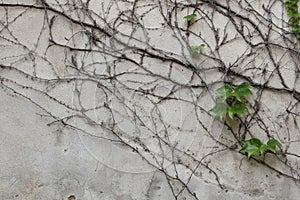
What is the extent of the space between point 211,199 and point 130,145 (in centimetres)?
61

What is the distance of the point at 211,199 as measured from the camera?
Answer: 2.41 meters

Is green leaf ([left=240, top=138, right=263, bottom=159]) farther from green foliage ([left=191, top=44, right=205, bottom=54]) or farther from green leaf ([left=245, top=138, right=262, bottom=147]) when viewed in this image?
green foliage ([left=191, top=44, right=205, bottom=54])

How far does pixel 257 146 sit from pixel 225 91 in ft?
1.29

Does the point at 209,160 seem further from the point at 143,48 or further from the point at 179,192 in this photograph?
the point at 143,48

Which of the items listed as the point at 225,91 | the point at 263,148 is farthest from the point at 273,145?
the point at 225,91

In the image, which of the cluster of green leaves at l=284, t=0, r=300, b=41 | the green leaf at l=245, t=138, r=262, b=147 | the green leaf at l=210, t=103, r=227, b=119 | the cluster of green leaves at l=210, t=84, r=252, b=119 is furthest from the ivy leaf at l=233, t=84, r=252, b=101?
the cluster of green leaves at l=284, t=0, r=300, b=41

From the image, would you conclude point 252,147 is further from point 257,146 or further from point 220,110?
point 220,110

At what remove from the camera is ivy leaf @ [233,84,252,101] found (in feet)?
7.92

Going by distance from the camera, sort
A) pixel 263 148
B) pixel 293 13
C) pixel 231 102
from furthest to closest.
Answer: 1. pixel 293 13
2. pixel 231 102
3. pixel 263 148

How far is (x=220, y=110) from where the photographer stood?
245 cm

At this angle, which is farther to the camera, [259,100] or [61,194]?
[259,100]

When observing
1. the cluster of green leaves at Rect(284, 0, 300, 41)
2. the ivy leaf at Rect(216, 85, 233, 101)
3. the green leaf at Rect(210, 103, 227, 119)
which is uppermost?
the cluster of green leaves at Rect(284, 0, 300, 41)

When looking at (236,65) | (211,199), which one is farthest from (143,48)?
(211,199)

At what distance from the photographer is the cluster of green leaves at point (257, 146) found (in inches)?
93.2
